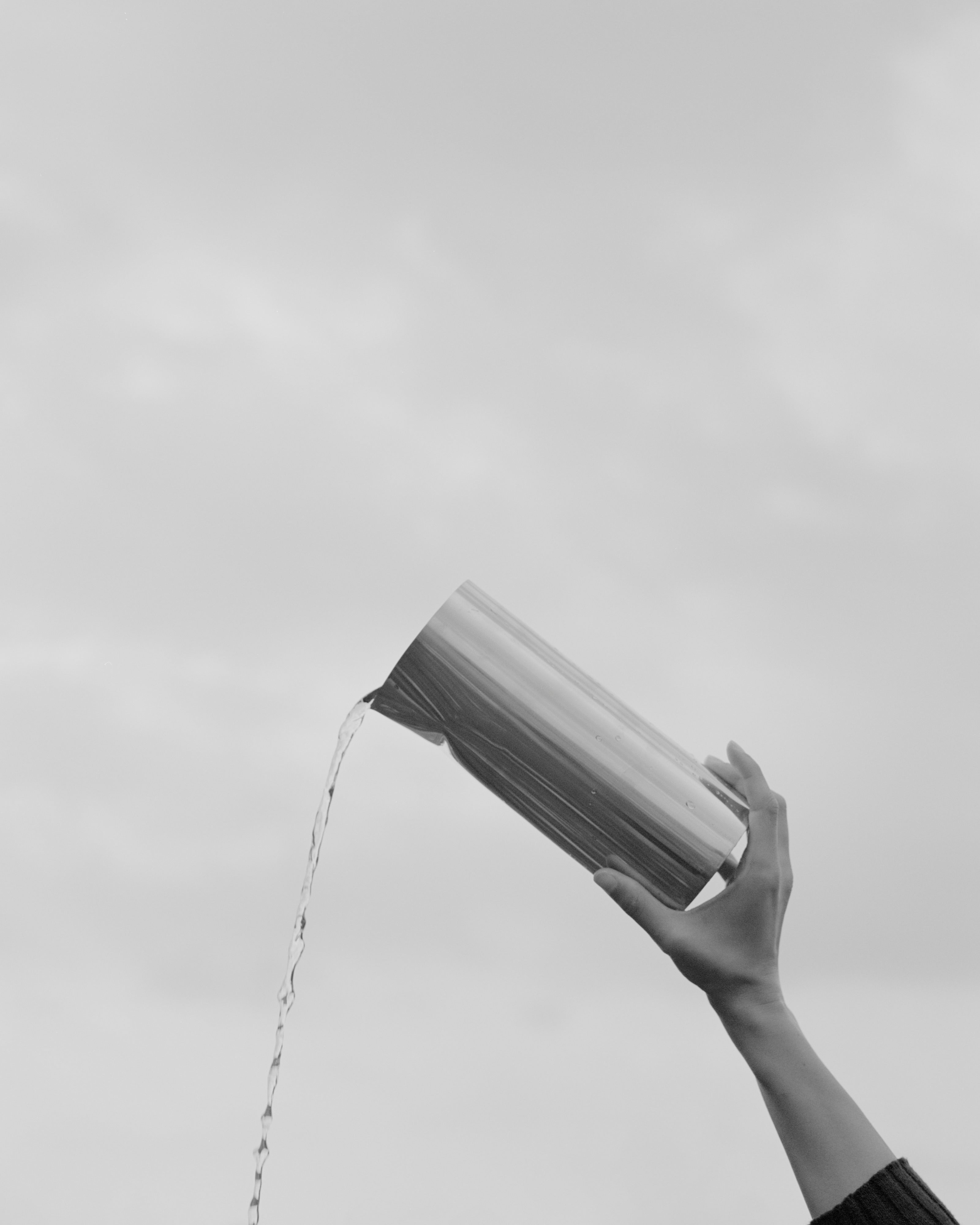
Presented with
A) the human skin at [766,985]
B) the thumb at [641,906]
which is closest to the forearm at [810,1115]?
the human skin at [766,985]

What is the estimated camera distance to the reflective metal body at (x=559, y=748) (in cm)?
288

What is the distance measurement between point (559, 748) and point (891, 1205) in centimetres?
102

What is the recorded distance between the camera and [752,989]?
2584 millimetres

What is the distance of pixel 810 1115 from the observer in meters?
2.39

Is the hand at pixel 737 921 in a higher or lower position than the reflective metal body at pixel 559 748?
lower

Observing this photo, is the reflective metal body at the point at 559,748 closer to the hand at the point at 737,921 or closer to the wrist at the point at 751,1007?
the hand at the point at 737,921

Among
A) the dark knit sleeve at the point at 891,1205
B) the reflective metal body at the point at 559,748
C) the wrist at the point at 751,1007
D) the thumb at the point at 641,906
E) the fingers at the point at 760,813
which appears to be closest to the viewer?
the dark knit sleeve at the point at 891,1205

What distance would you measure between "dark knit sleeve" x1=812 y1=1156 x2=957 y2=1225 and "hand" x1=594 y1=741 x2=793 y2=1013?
0.35 metres

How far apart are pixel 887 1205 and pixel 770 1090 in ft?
0.84

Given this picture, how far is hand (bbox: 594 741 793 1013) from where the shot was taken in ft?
8.50

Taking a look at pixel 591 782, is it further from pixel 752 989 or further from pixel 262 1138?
pixel 262 1138

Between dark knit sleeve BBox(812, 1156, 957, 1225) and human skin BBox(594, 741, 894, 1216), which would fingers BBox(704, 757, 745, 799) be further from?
dark knit sleeve BBox(812, 1156, 957, 1225)

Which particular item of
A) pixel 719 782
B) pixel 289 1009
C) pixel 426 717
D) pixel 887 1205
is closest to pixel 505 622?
pixel 426 717

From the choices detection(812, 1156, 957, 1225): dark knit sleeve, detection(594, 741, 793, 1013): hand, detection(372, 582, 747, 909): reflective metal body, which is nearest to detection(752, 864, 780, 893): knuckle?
detection(594, 741, 793, 1013): hand
